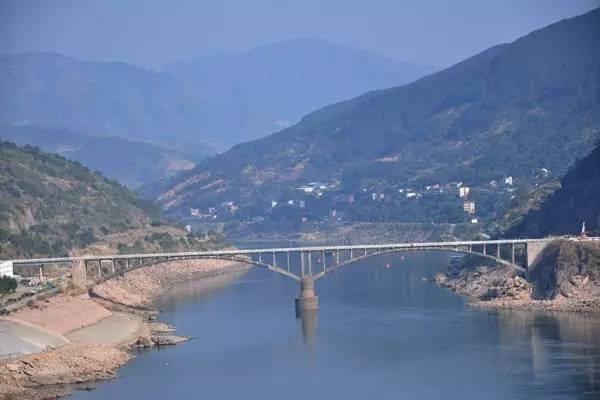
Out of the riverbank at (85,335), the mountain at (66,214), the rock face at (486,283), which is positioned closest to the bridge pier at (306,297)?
the riverbank at (85,335)

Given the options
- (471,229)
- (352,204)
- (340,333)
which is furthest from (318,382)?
(352,204)

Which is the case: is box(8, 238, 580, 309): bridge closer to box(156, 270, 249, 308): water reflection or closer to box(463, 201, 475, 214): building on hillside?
box(156, 270, 249, 308): water reflection

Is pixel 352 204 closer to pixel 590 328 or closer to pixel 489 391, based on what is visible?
pixel 590 328

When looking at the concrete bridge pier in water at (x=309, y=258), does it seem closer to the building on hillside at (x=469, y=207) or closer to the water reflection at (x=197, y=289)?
the water reflection at (x=197, y=289)

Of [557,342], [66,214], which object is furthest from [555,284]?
[66,214]

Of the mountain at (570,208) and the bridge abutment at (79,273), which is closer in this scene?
the bridge abutment at (79,273)

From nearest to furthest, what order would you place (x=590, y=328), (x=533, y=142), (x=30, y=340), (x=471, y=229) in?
(x=30, y=340)
(x=590, y=328)
(x=471, y=229)
(x=533, y=142)
